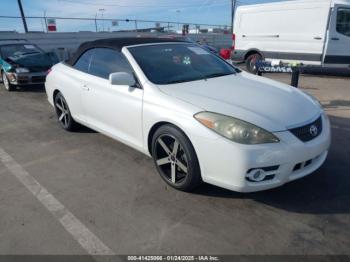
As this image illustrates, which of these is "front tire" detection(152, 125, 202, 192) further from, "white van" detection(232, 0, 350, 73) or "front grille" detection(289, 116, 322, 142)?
"white van" detection(232, 0, 350, 73)

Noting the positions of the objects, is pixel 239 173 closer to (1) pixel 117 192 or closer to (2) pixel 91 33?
(1) pixel 117 192

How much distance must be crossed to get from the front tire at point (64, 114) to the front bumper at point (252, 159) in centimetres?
301

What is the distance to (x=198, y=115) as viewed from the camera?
10.2 ft

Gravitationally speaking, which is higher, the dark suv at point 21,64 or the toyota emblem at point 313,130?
the toyota emblem at point 313,130

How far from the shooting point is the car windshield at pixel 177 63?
387 centimetres

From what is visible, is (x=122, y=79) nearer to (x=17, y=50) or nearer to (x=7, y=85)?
(x=7, y=85)

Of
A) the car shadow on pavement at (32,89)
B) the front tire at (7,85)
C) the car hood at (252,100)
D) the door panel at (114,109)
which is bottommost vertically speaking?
the car shadow on pavement at (32,89)

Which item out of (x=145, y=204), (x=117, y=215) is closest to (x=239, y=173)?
(x=145, y=204)

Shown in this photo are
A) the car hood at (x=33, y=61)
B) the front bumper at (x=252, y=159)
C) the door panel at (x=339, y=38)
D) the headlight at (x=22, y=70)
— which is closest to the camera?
the front bumper at (x=252, y=159)

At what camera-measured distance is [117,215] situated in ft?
10.3

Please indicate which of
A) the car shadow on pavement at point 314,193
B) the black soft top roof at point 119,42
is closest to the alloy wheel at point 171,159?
the car shadow on pavement at point 314,193

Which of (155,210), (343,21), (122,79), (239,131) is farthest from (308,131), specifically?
(343,21)

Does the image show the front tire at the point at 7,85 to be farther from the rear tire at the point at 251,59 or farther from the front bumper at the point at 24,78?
the rear tire at the point at 251,59

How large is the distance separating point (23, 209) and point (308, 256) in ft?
8.75
